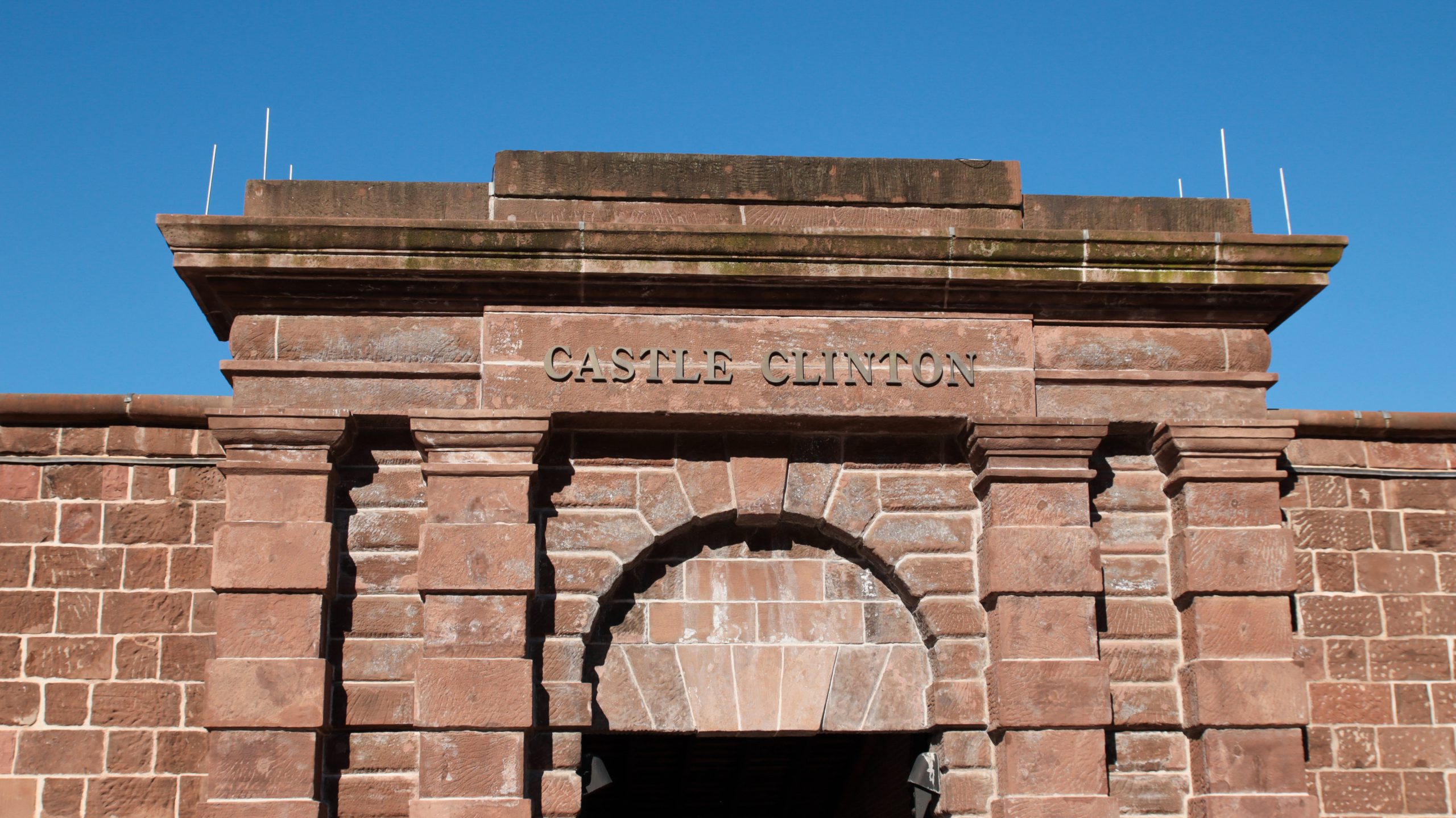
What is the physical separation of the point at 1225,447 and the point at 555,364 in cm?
375

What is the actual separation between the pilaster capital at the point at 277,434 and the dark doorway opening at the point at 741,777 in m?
3.98

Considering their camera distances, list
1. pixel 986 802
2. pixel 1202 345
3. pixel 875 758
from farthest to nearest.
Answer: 1. pixel 875 758
2. pixel 1202 345
3. pixel 986 802

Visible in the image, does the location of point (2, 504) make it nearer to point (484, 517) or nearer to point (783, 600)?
point (484, 517)

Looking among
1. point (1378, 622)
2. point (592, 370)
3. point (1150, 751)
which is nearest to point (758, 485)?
point (592, 370)

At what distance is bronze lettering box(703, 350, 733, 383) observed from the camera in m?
7.93

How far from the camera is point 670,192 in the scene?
838 cm

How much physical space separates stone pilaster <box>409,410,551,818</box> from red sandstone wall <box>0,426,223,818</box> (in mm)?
1389

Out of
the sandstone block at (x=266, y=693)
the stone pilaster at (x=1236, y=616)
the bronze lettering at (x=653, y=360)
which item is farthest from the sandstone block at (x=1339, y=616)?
the sandstone block at (x=266, y=693)

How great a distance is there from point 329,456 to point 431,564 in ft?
2.71

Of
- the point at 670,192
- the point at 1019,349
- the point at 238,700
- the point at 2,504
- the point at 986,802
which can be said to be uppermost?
the point at 670,192

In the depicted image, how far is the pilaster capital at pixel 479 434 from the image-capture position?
769 centimetres

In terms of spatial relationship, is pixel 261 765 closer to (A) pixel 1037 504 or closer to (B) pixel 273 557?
(B) pixel 273 557

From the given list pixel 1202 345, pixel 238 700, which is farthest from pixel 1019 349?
pixel 238 700

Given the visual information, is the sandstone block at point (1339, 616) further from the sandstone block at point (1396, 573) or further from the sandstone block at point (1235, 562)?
the sandstone block at point (1235, 562)
